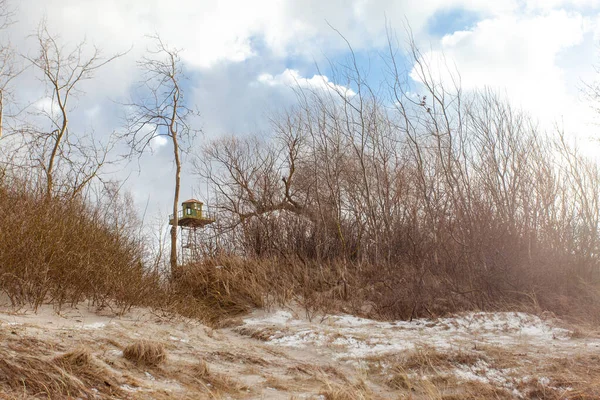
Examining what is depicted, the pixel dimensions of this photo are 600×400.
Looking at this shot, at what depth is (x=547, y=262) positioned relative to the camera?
336 inches

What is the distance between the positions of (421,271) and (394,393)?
4.88m

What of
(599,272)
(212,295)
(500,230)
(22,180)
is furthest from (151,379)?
(599,272)

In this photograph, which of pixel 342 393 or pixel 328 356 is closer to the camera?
pixel 342 393

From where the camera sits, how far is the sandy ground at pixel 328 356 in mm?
3496

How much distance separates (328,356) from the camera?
5223 millimetres

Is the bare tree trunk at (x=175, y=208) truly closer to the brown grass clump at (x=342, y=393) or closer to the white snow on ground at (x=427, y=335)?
the white snow on ground at (x=427, y=335)

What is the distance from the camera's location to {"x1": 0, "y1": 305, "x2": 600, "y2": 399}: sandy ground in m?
3.50

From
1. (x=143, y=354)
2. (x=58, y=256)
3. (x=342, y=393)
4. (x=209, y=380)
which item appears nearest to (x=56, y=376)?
(x=143, y=354)

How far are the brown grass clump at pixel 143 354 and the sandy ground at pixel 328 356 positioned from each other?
57 mm

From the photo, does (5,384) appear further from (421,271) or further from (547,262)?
(547,262)

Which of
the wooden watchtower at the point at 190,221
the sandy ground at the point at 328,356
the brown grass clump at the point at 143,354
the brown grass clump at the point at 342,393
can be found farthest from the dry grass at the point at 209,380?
the wooden watchtower at the point at 190,221

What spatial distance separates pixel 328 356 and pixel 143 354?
229cm

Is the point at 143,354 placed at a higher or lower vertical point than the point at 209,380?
higher

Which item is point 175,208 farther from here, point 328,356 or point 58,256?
point 328,356
